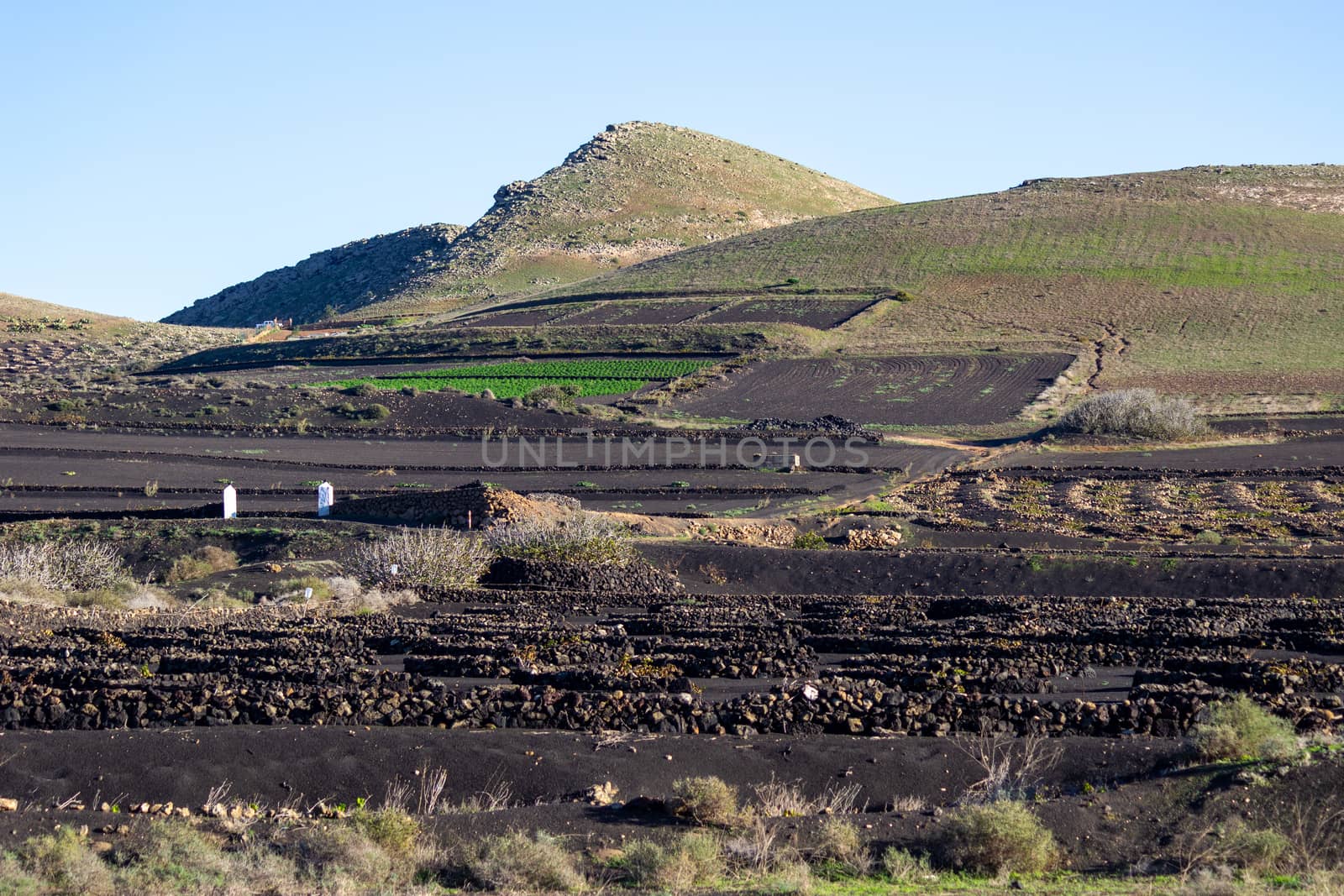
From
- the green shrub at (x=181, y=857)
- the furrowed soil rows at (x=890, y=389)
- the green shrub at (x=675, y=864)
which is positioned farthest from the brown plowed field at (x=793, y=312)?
the green shrub at (x=181, y=857)

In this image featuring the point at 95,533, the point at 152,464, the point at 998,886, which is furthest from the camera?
the point at 152,464

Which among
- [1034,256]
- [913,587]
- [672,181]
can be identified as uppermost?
[672,181]

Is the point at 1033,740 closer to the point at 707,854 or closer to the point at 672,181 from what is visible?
the point at 707,854

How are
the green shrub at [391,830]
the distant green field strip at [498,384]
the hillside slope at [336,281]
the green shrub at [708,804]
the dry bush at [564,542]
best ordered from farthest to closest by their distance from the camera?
the hillside slope at [336,281] → the distant green field strip at [498,384] → the dry bush at [564,542] → the green shrub at [708,804] → the green shrub at [391,830]

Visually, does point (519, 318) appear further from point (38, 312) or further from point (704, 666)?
point (704, 666)

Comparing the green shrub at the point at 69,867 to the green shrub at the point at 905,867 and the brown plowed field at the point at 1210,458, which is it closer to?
the green shrub at the point at 905,867

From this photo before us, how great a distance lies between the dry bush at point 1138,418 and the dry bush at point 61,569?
1341 inches

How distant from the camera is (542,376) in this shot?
6894 cm

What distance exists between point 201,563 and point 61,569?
3.33 meters

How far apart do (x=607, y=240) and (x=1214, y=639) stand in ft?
381

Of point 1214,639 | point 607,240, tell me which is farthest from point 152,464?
point 607,240

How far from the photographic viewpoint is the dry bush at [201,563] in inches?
1110

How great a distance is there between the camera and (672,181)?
148000mm

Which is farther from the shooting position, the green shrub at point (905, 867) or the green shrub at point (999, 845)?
the green shrub at point (999, 845)
